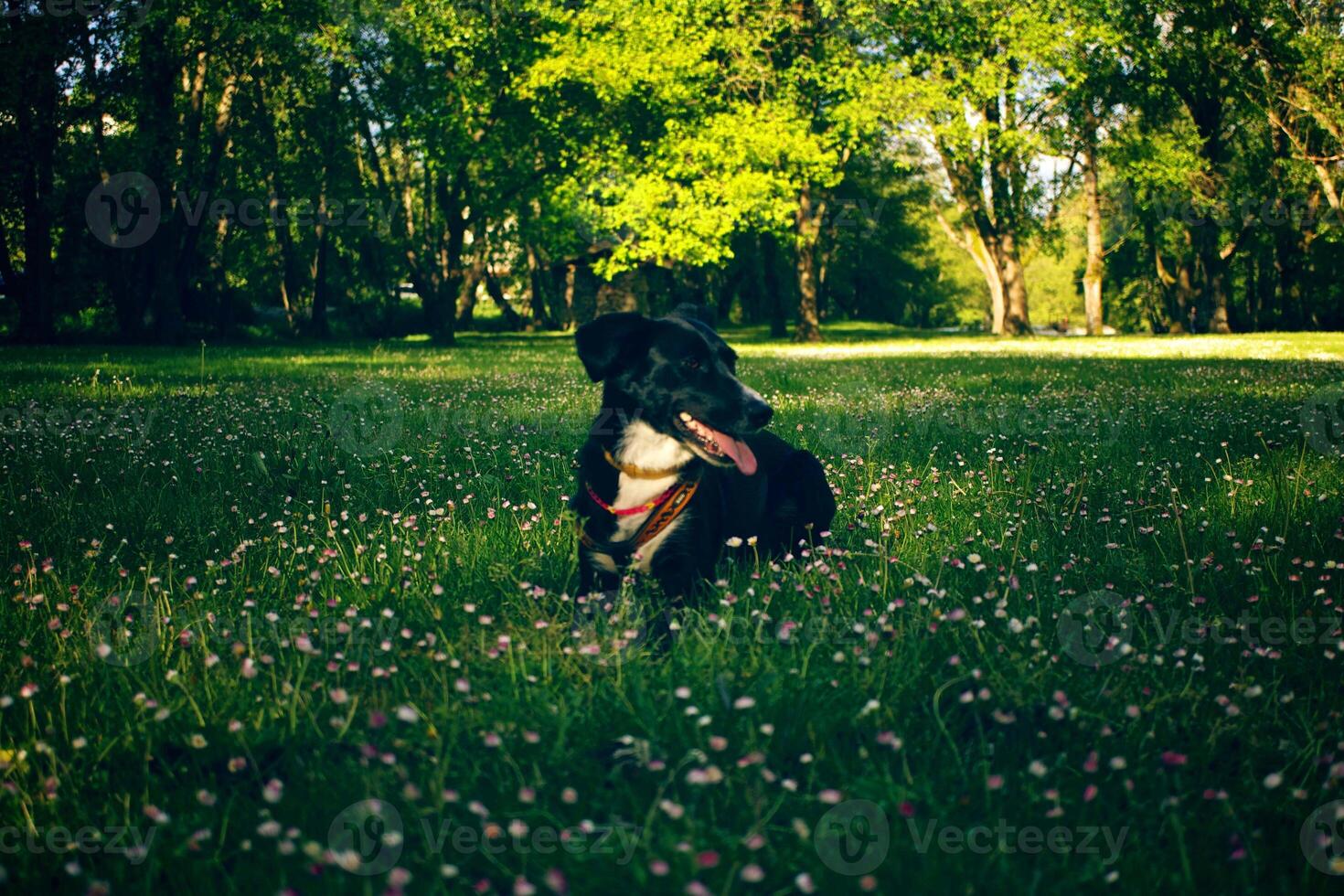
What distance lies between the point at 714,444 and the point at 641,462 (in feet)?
1.26

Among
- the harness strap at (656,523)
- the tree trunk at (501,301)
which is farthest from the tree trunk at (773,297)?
the harness strap at (656,523)

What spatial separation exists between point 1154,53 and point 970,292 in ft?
286

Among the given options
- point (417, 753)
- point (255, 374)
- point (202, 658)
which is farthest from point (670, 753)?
point (255, 374)

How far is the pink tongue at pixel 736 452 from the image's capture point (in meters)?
4.29

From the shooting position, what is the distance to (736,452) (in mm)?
4359

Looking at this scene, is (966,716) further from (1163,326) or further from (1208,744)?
(1163,326)

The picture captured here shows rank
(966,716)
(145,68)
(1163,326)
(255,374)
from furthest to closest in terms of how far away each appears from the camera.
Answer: (1163,326) → (145,68) → (255,374) → (966,716)

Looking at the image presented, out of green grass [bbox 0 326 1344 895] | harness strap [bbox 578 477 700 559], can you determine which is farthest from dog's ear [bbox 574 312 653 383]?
green grass [bbox 0 326 1344 895]

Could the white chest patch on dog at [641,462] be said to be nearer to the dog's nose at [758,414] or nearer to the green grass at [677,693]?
the dog's nose at [758,414]

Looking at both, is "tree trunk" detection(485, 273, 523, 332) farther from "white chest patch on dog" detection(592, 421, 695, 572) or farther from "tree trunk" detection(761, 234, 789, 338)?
"white chest patch on dog" detection(592, 421, 695, 572)

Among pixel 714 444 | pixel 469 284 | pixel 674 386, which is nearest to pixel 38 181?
pixel 469 284

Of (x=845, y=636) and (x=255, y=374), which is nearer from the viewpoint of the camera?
(x=845, y=636)

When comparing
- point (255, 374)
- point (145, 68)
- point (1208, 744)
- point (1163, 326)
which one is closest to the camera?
point (1208, 744)

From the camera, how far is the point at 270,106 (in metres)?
36.1
